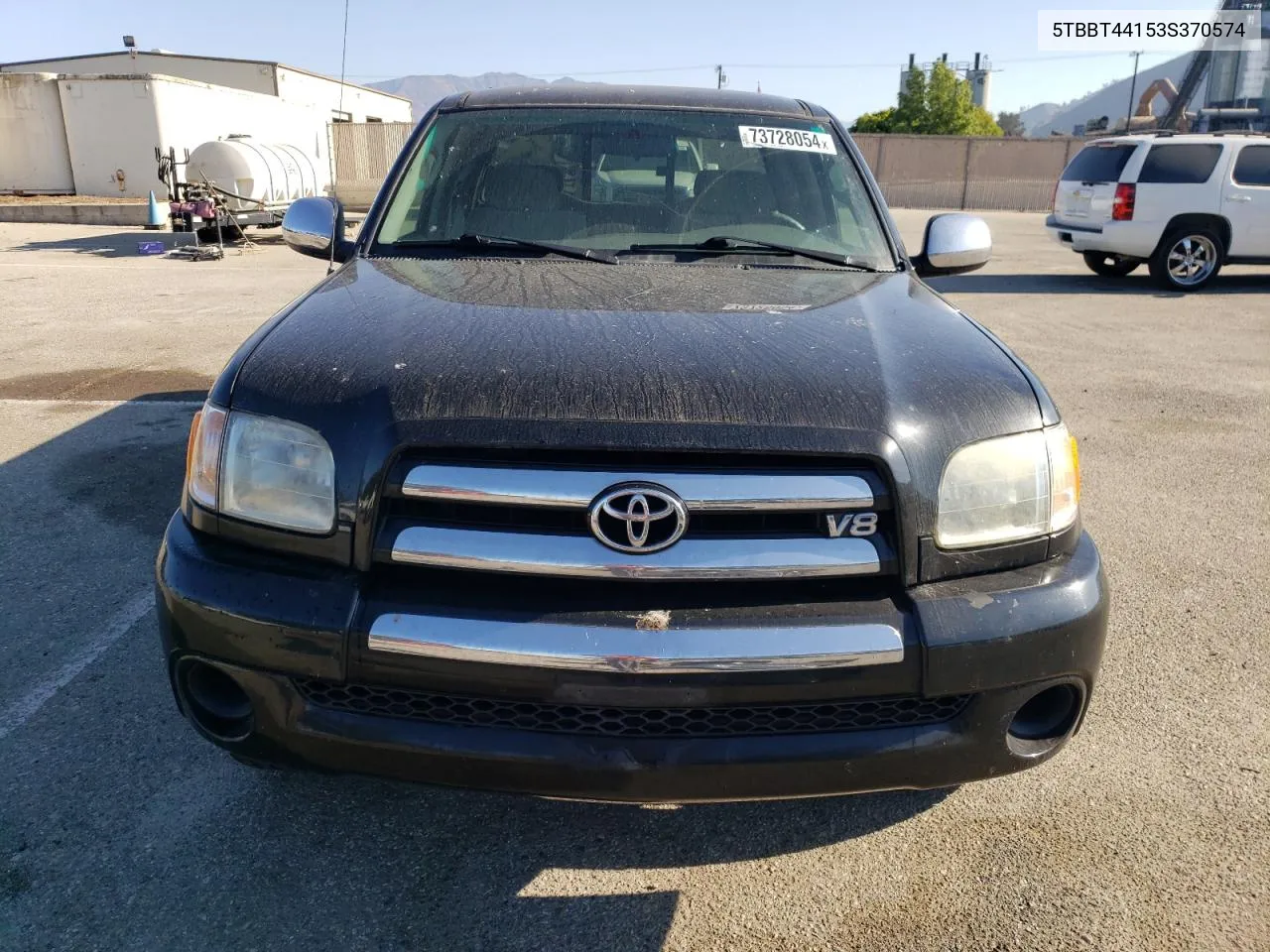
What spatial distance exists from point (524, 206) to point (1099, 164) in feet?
38.4

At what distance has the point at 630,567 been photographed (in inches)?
73.2

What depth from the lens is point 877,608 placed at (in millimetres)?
1936

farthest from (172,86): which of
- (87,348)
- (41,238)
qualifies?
(87,348)

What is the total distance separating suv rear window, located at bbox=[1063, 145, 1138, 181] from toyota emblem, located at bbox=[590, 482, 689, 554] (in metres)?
12.5

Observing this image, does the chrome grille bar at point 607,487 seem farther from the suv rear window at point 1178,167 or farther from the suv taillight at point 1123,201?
the suv rear window at point 1178,167

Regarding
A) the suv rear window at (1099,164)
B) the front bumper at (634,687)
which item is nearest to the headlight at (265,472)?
the front bumper at (634,687)

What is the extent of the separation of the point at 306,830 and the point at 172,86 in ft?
85.4

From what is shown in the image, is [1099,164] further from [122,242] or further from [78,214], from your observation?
[78,214]

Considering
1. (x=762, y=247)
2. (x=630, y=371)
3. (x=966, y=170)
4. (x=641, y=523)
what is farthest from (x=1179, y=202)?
(x=966, y=170)

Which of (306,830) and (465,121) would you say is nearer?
(306,830)

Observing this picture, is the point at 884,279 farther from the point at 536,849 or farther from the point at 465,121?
the point at 536,849

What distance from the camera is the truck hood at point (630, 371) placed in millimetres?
1918

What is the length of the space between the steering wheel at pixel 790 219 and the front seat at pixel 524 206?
0.67 metres

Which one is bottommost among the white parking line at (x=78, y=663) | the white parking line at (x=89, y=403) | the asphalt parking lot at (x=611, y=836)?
the asphalt parking lot at (x=611, y=836)
